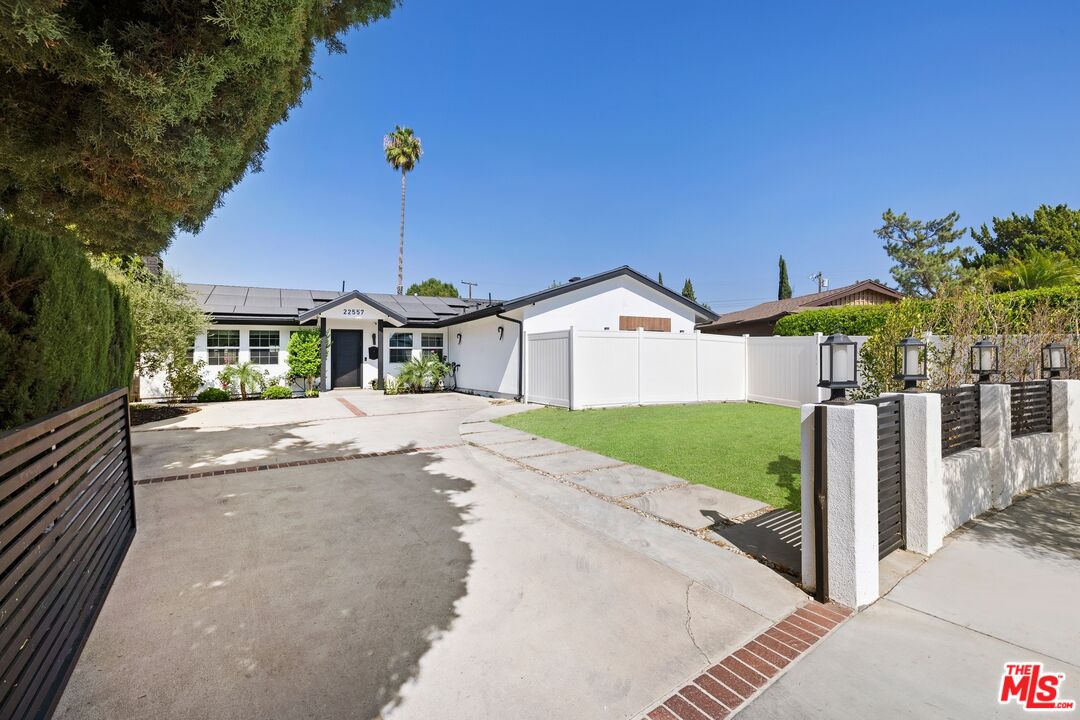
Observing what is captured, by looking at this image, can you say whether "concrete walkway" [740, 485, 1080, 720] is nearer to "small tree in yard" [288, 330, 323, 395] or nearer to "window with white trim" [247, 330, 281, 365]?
"small tree in yard" [288, 330, 323, 395]

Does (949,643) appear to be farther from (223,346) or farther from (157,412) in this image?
(223,346)

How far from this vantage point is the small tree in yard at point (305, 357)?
15.9 metres

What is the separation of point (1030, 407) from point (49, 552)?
28.3 ft

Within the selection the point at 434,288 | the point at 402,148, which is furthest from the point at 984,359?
the point at 434,288

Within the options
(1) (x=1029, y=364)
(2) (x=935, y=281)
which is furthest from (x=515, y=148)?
(2) (x=935, y=281)

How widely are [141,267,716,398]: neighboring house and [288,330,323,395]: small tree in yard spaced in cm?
31

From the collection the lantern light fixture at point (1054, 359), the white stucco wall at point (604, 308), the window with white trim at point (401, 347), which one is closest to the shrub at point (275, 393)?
the window with white trim at point (401, 347)

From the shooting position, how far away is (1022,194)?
Answer: 20297 millimetres

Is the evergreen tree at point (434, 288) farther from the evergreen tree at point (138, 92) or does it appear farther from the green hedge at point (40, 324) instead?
the evergreen tree at point (138, 92)

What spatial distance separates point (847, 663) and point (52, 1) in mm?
4967

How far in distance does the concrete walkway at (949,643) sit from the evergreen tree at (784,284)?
41.3 m

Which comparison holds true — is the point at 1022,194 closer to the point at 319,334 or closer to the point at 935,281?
the point at 935,281

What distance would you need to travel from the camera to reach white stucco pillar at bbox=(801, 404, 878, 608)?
8.85 feet

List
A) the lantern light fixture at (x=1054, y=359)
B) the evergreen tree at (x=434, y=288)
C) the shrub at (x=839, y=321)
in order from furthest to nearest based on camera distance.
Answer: the evergreen tree at (x=434, y=288), the shrub at (x=839, y=321), the lantern light fixture at (x=1054, y=359)
